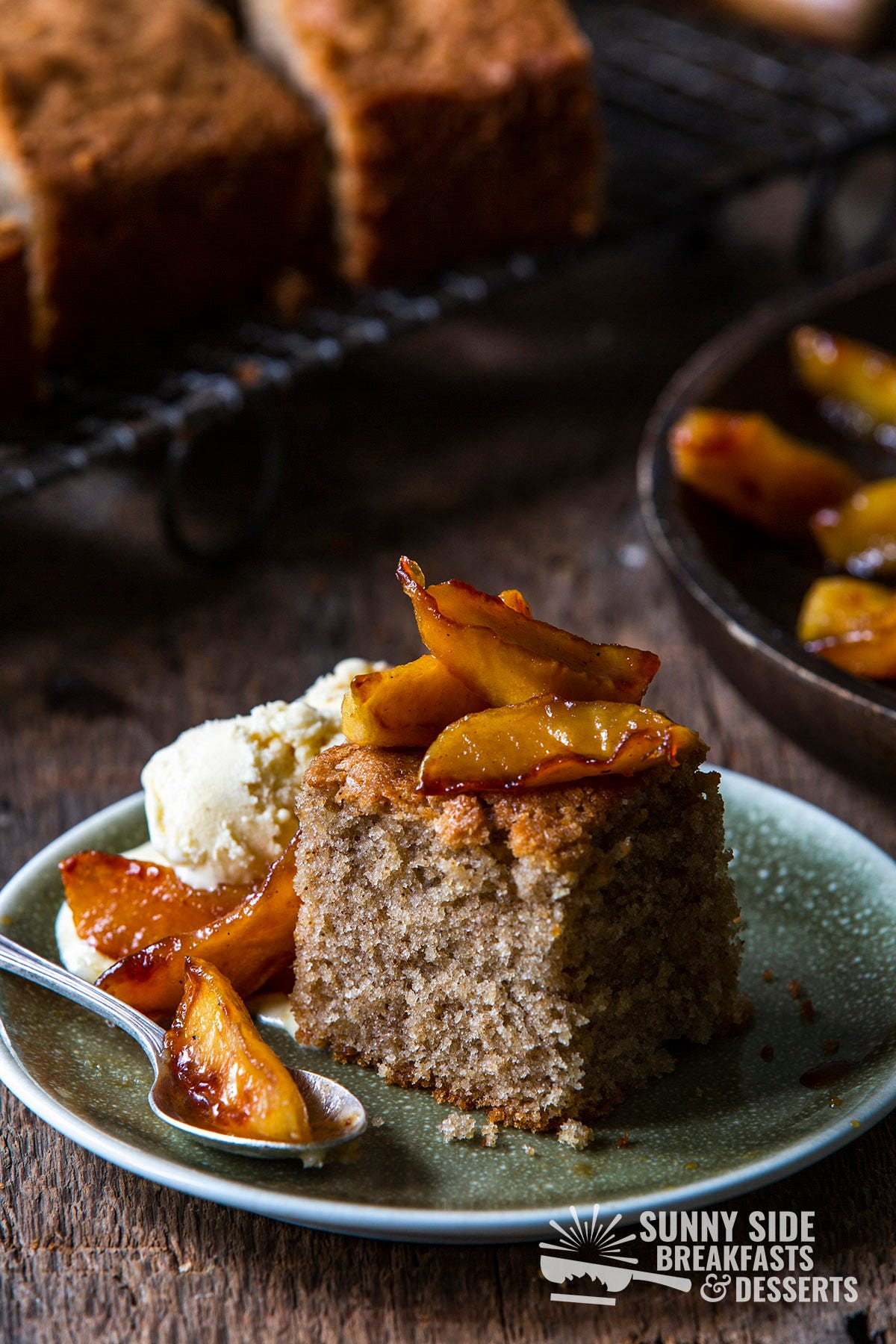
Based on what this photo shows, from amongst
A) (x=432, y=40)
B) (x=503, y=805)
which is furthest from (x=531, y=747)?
(x=432, y=40)

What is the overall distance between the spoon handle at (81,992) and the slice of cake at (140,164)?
4.77 ft

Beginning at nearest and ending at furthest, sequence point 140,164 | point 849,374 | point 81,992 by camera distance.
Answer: point 81,992 → point 140,164 → point 849,374

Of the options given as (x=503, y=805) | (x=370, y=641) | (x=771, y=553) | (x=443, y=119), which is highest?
(x=443, y=119)

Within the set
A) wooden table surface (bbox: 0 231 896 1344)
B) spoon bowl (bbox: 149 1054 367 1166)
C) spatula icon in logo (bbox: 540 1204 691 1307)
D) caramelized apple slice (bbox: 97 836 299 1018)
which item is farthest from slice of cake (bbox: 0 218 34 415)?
spatula icon in logo (bbox: 540 1204 691 1307)

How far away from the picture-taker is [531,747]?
1.29 metres

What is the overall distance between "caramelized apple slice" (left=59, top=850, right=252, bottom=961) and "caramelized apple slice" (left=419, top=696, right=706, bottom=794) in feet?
1.18

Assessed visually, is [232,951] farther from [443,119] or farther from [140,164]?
[443,119]

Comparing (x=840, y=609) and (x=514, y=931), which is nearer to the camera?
(x=514, y=931)

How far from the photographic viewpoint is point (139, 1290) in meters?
1.27

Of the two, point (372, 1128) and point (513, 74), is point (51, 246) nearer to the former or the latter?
point (513, 74)

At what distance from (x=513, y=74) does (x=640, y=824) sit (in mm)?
1954

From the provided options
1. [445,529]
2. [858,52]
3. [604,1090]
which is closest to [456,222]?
[445,529]

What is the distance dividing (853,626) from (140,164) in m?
1.46

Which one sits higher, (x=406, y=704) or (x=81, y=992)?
(x=406, y=704)
